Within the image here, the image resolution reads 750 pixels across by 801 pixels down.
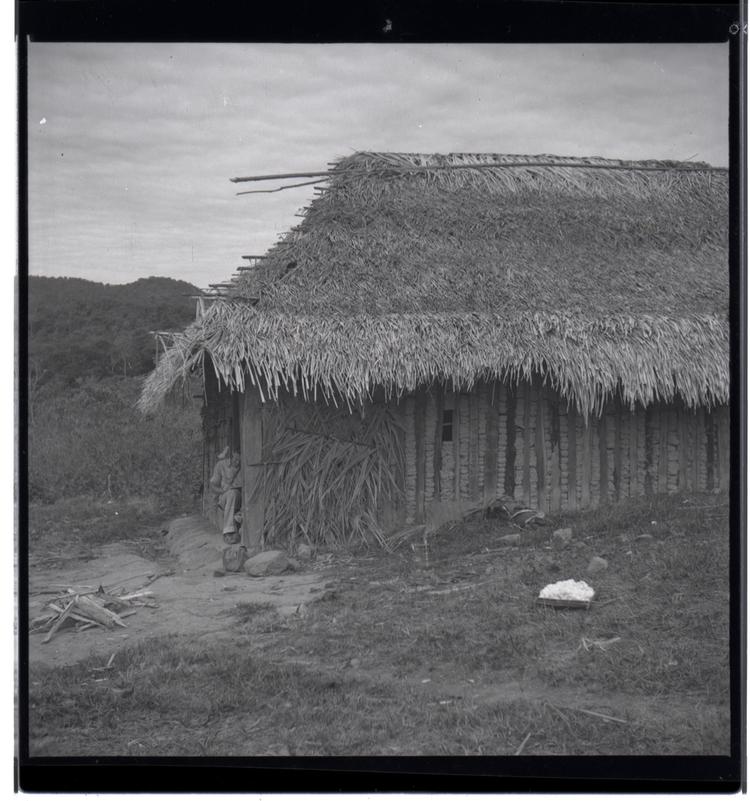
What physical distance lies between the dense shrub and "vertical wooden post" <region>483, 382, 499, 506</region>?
438 centimetres

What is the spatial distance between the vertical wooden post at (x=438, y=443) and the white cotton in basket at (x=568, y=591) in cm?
234

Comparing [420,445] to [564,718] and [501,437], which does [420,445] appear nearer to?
[501,437]

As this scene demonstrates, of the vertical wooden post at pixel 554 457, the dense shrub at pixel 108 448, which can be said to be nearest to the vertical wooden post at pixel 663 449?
the vertical wooden post at pixel 554 457

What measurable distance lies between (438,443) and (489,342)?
1.21 metres

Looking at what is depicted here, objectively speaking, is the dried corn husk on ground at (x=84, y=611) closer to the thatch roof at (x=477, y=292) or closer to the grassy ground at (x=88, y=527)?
the grassy ground at (x=88, y=527)

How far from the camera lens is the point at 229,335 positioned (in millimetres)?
8078

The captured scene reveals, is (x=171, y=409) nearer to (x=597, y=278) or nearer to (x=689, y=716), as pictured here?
(x=597, y=278)

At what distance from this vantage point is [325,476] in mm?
8555

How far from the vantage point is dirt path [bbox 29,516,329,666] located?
632 cm

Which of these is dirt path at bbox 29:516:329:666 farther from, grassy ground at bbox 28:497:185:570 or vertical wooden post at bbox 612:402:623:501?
vertical wooden post at bbox 612:402:623:501

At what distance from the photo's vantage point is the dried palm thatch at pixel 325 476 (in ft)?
27.9

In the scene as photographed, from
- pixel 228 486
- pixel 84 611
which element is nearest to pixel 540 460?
pixel 228 486

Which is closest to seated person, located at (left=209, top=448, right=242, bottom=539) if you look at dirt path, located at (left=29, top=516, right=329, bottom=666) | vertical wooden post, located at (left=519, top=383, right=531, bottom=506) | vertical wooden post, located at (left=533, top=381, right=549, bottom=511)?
dirt path, located at (left=29, top=516, right=329, bottom=666)

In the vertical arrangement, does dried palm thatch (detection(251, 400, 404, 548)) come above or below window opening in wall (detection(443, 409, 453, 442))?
below
